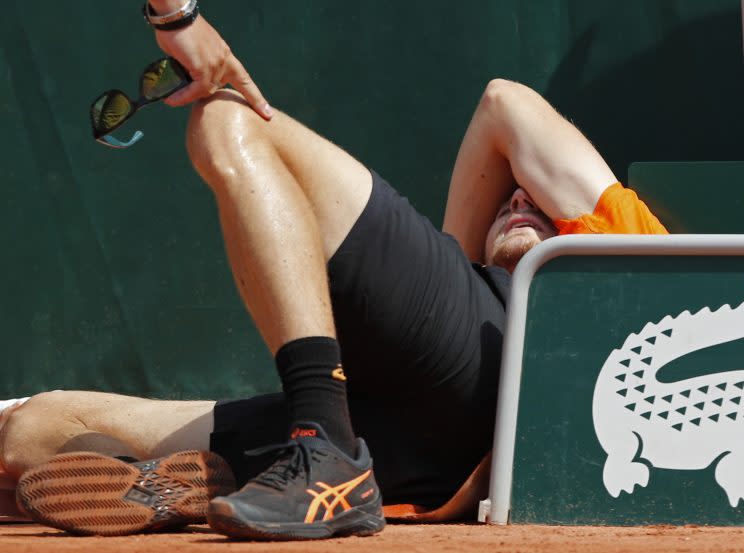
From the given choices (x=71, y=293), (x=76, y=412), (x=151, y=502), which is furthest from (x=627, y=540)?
(x=71, y=293)

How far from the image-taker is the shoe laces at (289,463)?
5.77 ft

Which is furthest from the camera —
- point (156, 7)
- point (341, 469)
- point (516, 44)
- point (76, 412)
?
point (516, 44)

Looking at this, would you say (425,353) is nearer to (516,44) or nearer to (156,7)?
(156,7)

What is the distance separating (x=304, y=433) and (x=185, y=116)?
78.7 inches

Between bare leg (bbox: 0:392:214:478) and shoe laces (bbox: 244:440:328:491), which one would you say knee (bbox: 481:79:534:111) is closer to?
bare leg (bbox: 0:392:214:478)

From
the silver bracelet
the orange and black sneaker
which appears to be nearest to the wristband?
the silver bracelet

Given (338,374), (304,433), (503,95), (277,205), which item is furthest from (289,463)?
(503,95)

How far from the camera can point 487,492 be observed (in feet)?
7.02

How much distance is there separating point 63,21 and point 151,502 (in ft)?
7.07

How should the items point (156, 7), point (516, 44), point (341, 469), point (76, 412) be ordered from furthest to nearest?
point (516, 44) → point (76, 412) → point (156, 7) → point (341, 469)

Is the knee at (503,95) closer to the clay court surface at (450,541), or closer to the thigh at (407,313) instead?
the thigh at (407,313)

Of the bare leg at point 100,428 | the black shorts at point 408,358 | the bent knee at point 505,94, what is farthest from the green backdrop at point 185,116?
the black shorts at point 408,358

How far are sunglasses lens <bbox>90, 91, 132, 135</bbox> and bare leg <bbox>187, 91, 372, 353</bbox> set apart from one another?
0.17 m

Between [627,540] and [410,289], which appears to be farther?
[410,289]
